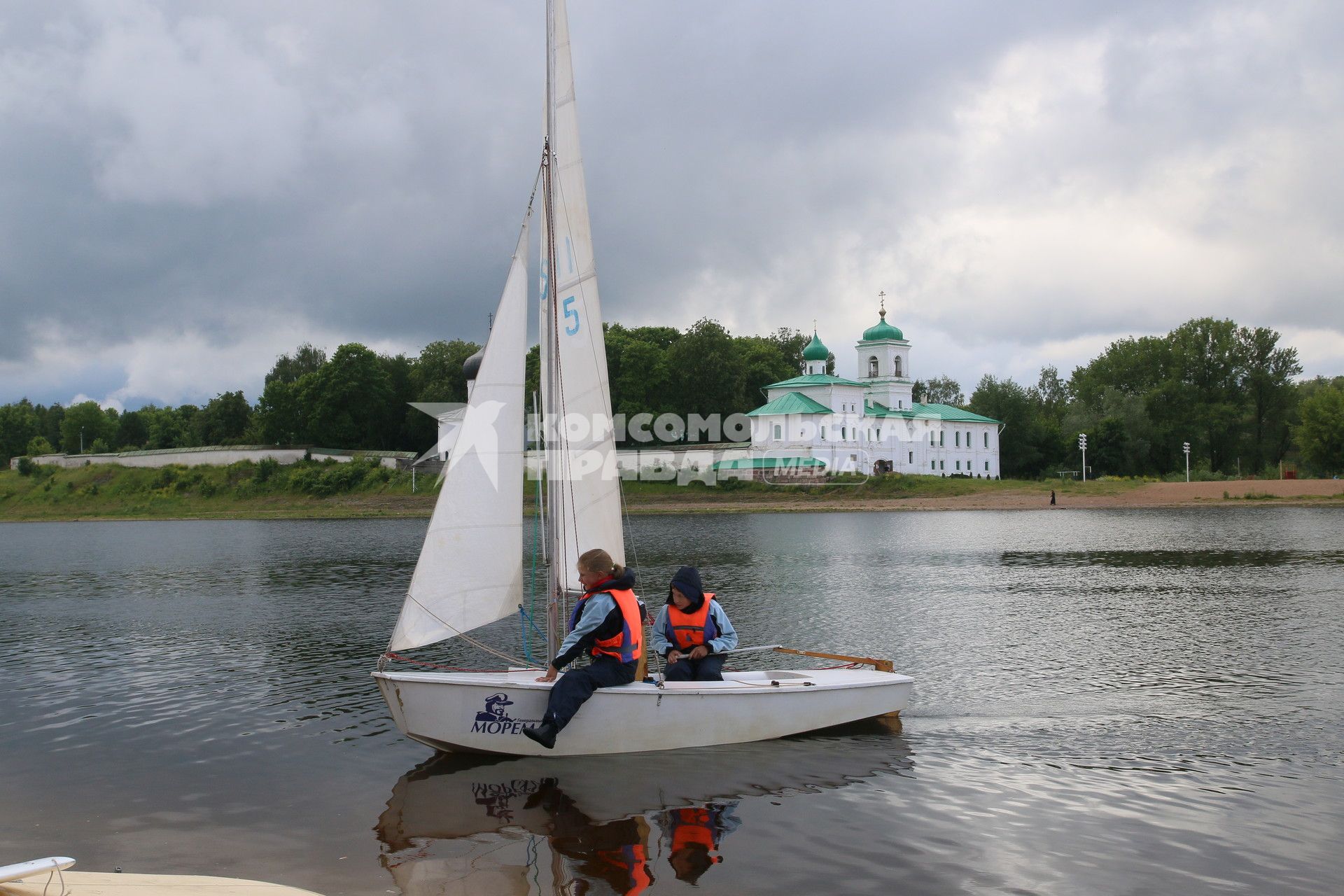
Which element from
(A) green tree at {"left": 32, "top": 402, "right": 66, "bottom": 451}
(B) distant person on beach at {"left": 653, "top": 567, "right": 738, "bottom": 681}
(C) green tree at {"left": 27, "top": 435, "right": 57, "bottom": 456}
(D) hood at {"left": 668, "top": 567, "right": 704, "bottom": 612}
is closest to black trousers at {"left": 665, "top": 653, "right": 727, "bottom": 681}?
(B) distant person on beach at {"left": 653, "top": 567, "right": 738, "bottom": 681}

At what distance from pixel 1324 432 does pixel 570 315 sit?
87.1m

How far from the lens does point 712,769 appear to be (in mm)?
11461

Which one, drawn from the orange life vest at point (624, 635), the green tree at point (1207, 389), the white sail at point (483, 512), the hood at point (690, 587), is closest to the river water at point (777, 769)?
the orange life vest at point (624, 635)

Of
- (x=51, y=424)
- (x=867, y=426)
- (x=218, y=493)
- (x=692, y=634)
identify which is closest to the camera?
(x=692, y=634)

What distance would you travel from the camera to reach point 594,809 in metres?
10.4

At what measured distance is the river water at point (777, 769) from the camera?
29.5 feet

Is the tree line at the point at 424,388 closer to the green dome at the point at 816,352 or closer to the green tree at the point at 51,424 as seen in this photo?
the green dome at the point at 816,352

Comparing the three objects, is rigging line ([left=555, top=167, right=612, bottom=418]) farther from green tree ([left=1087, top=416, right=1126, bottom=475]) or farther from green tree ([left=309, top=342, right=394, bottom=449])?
green tree ([left=1087, top=416, right=1126, bottom=475])

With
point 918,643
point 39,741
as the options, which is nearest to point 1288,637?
point 918,643

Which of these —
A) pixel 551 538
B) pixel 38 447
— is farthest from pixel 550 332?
pixel 38 447

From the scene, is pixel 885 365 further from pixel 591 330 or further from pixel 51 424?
pixel 51 424

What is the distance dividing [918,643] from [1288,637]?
704cm

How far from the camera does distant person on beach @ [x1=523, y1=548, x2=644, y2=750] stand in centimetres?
1062

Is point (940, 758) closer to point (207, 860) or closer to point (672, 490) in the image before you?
point (207, 860)
